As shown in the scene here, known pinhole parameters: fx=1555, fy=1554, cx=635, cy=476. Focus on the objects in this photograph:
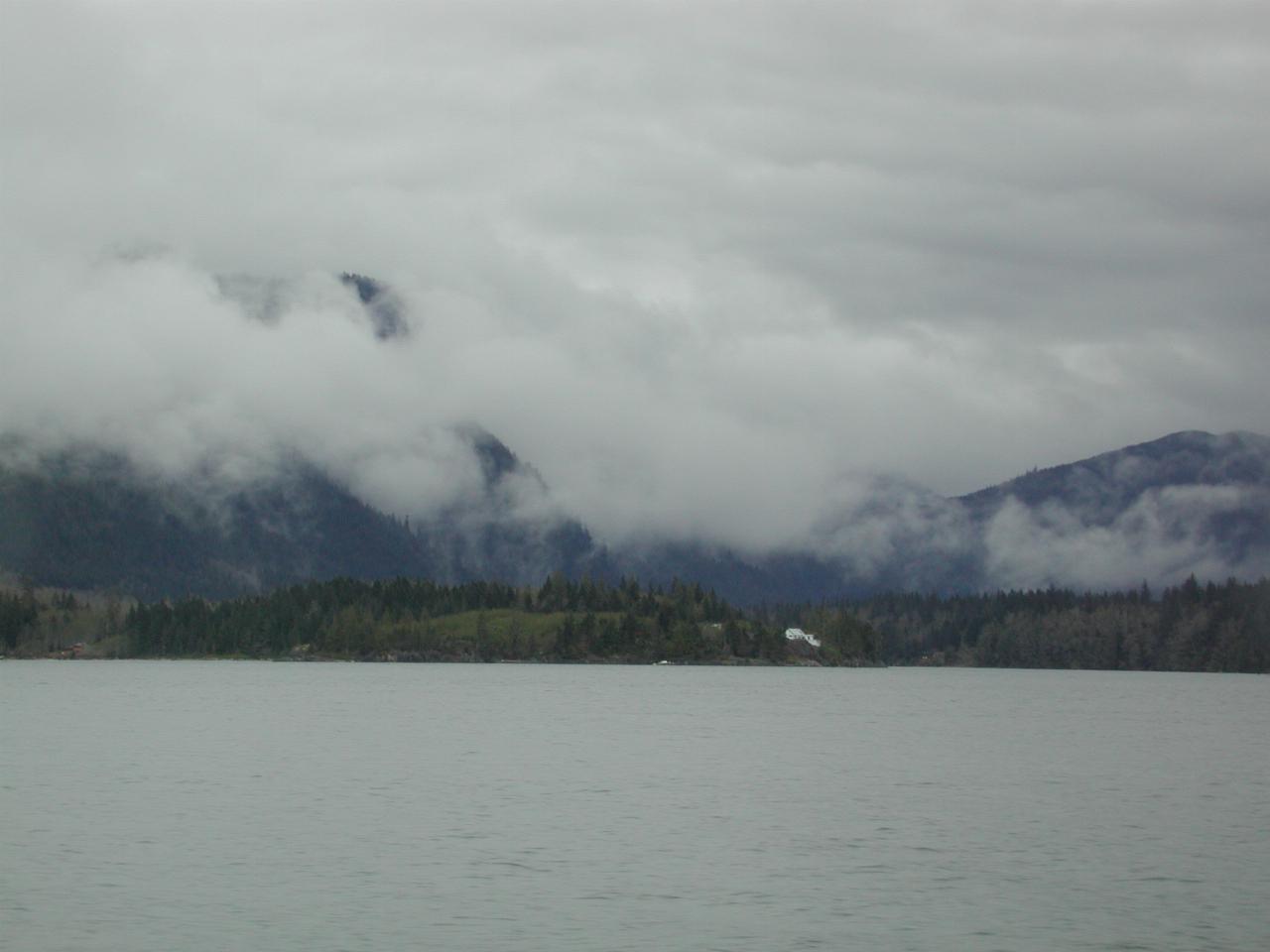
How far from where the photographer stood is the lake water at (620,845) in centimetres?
5128

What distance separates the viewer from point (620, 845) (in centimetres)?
6900

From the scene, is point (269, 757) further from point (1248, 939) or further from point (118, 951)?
point (1248, 939)

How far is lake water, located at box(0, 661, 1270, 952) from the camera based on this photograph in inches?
2019

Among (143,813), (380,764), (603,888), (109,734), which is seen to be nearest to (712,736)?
(380,764)

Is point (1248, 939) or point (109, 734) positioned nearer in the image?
point (1248, 939)

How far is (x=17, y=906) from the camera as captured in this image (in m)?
52.8

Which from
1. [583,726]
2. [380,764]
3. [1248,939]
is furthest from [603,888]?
[583,726]

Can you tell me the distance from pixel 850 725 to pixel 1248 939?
11312 cm

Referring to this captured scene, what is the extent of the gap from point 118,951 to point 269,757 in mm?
64161

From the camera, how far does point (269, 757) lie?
361 ft

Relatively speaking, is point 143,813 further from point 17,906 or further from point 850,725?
point 850,725

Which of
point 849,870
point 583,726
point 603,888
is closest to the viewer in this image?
point 603,888

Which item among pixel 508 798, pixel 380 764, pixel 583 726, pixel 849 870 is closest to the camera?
pixel 849 870

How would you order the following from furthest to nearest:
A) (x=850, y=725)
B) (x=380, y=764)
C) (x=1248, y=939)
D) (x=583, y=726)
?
1. (x=850, y=725)
2. (x=583, y=726)
3. (x=380, y=764)
4. (x=1248, y=939)
